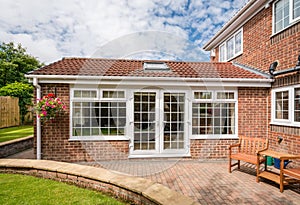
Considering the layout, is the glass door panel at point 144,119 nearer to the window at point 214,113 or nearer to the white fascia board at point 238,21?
the window at point 214,113

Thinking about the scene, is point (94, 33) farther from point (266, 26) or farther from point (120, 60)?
point (266, 26)

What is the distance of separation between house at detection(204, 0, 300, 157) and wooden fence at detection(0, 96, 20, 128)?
52.0ft

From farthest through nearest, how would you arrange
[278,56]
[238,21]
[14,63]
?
[14,63], [238,21], [278,56]

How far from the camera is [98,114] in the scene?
20.6 feet

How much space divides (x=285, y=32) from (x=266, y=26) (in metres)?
1.14

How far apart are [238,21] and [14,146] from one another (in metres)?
11.1

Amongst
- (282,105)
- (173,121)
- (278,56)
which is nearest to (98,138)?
(173,121)

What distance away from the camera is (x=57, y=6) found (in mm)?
8320

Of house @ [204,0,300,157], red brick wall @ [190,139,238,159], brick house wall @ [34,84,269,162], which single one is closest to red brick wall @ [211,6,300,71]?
house @ [204,0,300,157]

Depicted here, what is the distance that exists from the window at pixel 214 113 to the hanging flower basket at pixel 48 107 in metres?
4.54

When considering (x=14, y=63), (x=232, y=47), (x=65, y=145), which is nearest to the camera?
(x=65, y=145)

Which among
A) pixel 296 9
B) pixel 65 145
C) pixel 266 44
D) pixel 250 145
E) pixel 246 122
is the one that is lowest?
pixel 65 145

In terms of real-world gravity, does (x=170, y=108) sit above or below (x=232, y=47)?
below

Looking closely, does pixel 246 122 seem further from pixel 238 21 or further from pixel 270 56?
pixel 238 21
